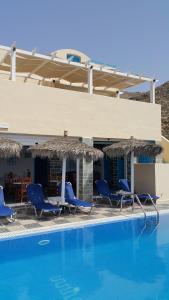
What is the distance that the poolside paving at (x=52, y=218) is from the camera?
425 inches

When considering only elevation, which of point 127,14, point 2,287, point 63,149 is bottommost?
point 2,287

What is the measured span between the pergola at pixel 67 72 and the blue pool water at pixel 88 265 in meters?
8.20

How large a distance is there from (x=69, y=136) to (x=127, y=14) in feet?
21.3

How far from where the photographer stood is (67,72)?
62.1ft

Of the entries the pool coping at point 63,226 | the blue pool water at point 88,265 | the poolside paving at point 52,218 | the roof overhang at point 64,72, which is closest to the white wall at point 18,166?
the roof overhang at point 64,72

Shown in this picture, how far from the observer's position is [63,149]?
13.0 metres

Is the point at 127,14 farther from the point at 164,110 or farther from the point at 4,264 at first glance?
the point at 164,110

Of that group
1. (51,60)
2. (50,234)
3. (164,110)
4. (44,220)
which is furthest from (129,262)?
(164,110)

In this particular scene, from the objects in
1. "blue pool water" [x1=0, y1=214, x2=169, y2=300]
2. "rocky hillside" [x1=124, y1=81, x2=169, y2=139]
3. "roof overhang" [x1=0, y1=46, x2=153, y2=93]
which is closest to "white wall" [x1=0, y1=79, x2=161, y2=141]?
"roof overhang" [x1=0, y1=46, x2=153, y2=93]

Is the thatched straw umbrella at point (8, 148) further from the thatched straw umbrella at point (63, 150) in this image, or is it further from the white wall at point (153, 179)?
the white wall at point (153, 179)

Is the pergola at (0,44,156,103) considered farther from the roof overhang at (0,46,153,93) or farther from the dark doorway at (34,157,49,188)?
the dark doorway at (34,157,49,188)

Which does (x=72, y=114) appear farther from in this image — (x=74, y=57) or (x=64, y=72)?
(x=74, y=57)

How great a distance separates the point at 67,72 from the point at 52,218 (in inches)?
381

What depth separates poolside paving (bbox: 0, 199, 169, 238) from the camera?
425 inches
